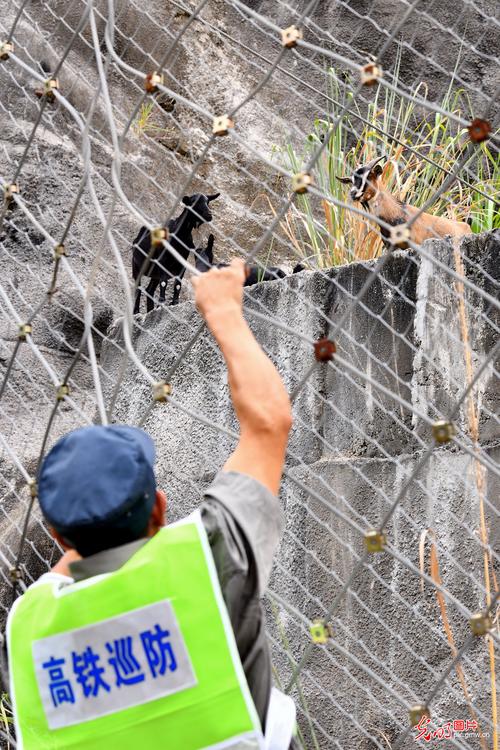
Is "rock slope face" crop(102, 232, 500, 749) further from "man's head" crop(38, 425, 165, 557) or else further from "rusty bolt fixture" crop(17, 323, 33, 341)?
"man's head" crop(38, 425, 165, 557)

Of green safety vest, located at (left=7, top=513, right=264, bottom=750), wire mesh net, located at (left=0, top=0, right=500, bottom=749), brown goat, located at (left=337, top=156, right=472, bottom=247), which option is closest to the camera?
green safety vest, located at (left=7, top=513, right=264, bottom=750)

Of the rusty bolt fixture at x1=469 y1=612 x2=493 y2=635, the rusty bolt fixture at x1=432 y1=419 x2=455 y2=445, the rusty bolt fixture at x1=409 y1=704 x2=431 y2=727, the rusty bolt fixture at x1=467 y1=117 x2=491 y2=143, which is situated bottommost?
the rusty bolt fixture at x1=409 y1=704 x2=431 y2=727

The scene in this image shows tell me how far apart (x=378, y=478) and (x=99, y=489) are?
1489mm

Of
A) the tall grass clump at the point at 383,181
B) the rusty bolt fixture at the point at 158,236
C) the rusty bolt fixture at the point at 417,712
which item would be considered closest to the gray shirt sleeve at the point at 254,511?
the rusty bolt fixture at the point at 417,712

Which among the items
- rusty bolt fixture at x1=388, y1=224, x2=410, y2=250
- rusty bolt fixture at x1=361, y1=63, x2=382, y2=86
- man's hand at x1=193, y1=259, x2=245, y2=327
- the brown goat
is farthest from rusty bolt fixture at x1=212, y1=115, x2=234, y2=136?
the brown goat

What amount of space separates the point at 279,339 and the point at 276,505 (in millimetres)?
1718

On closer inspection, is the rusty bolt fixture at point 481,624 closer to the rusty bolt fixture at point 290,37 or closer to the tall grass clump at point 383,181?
the rusty bolt fixture at point 290,37

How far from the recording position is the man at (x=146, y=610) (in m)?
1.47

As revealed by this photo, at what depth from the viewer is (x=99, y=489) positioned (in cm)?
147

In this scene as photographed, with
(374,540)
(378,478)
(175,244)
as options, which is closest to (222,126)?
(374,540)

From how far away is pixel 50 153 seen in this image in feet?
15.5

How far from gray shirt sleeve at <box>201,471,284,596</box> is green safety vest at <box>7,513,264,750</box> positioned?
54mm

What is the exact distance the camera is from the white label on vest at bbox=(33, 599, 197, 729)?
1.49 m

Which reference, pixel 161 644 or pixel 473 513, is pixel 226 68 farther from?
pixel 161 644
